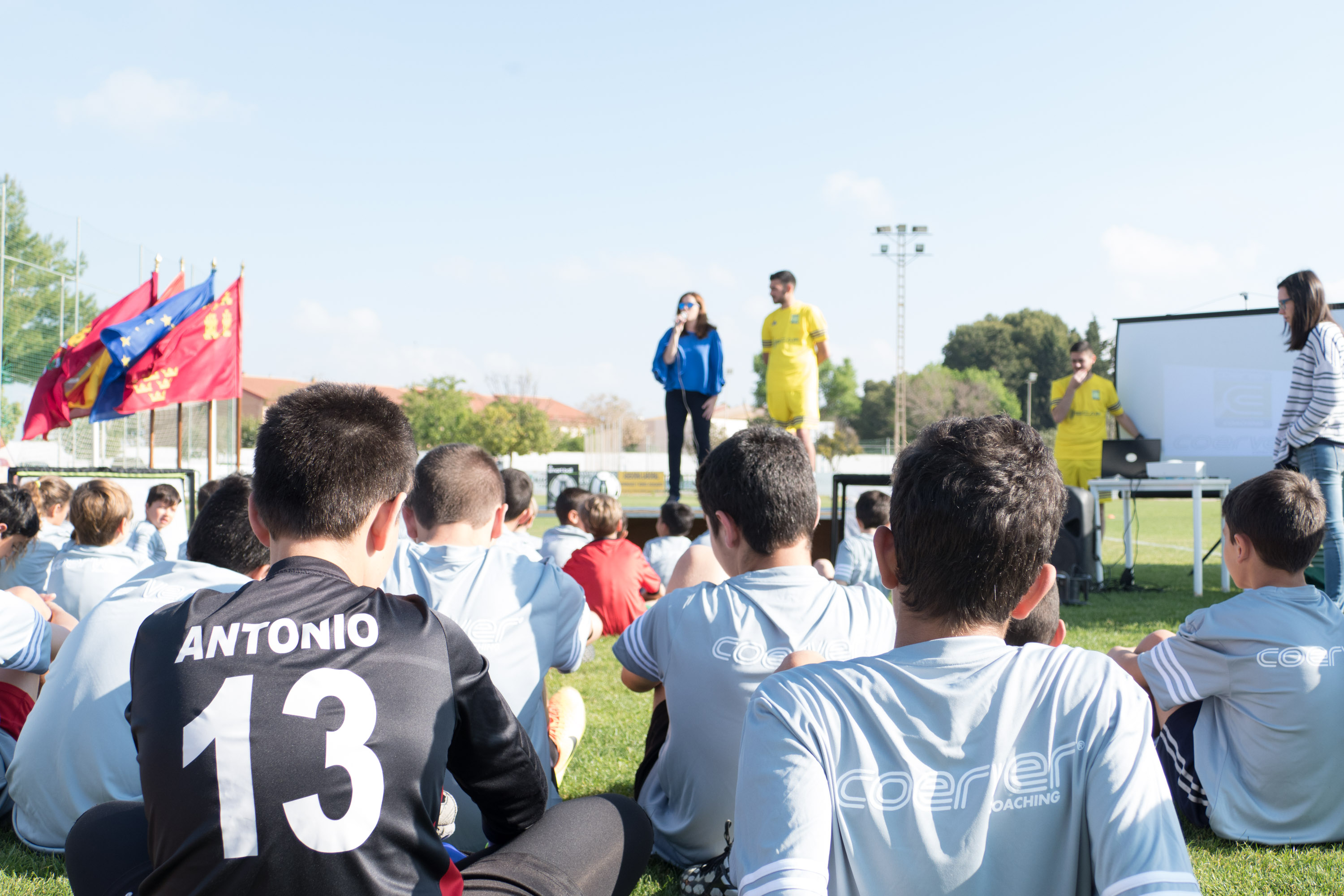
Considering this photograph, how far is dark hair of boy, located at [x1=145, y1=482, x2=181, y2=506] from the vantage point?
23.0 feet

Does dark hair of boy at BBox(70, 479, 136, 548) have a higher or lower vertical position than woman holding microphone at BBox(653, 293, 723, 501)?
lower

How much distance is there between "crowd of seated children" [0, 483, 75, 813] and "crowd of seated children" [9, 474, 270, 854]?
0.25 meters

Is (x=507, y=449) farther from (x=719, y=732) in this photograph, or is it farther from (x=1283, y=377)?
(x=719, y=732)

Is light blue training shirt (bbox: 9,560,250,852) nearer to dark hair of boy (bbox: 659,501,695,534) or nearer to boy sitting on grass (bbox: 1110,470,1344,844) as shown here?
boy sitting on grass (bbox: 1110,470,1344,844)

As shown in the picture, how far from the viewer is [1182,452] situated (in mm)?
11031

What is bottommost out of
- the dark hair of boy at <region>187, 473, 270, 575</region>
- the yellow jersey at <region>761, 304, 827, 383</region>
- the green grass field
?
the green grass field

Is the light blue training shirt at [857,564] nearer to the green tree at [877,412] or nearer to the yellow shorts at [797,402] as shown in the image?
the yellow shorts at [797,402]

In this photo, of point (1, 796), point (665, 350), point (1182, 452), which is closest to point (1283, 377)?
point (1182, 452)

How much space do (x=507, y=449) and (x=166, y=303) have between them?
39567mm

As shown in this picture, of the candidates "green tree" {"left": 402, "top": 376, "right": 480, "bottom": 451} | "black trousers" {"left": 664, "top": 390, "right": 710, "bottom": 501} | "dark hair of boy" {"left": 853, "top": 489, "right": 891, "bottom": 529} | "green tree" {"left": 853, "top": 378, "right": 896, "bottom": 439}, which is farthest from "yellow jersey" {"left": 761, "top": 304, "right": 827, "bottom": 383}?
"green tree" {"left": 853, "top": 378, "right": 896, "bottom": 439}

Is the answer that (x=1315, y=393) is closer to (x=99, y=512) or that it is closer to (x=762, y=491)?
(x=762, y=491)

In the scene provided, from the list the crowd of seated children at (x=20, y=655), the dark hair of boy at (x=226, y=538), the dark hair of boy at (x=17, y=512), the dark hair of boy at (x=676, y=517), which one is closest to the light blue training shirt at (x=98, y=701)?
the dark hair of boy at (x=226, y=538)

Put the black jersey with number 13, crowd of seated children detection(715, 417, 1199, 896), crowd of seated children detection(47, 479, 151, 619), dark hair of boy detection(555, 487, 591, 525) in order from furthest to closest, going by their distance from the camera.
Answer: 1. dark hair of boy detection(555, 487, 591, 525)
2. crowd of seated children detection(47, 479, 151, 619)
3. the black jersey with number 13
4. crowd of seated children detection(715, 417, 1199, 896)

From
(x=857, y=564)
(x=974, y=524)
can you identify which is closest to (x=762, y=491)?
(x=974, y=524)
